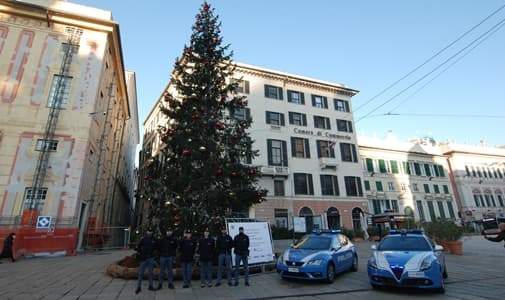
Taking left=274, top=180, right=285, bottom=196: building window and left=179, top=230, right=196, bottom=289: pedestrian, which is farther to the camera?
left=274, top=180, right=285, bottom=196: building window

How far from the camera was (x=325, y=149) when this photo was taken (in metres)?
34.3

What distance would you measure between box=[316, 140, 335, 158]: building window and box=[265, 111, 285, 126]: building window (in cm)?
543

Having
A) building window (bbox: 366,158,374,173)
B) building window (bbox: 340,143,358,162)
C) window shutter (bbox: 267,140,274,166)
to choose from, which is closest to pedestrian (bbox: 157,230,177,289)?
window shutter (bbox: 267,140,274,166)

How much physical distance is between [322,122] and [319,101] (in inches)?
124

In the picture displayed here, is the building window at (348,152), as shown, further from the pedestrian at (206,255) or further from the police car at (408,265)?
the pedestrian at (206,255)

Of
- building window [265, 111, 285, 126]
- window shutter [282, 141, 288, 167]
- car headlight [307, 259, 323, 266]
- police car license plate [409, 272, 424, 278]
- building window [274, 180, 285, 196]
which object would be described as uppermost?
building window [265, 111, 285, 126]

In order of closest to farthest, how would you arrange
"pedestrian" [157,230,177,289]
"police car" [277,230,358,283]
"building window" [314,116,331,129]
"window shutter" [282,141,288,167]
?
"pedestrian" [157,230,177,289] < "police car" [277,230,358,283] < "window shutter" [282,141,288,167] < "building window" [314,116,331,129]

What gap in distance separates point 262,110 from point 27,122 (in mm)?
21992

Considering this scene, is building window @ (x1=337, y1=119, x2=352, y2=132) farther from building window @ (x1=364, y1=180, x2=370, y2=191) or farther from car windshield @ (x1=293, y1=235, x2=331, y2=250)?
car windshield @ (x1=293, y1=235, x2=331, y2=250)

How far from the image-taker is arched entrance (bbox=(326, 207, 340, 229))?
103 ft

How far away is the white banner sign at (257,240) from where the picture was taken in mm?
10844

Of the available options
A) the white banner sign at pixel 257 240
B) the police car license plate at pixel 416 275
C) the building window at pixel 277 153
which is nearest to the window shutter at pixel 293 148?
the building window at pixel 277 153

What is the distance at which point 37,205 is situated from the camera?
17531 millimetres

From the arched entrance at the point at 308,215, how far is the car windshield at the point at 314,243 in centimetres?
2010
